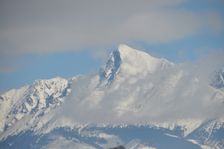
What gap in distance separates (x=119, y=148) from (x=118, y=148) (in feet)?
0.75

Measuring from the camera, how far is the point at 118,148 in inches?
6363

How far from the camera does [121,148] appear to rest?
161625 mm

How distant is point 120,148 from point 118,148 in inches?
15.1

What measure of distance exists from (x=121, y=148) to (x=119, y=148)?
40 centimetres

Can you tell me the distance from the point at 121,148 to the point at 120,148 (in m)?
0.19

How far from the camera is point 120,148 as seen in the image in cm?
16162

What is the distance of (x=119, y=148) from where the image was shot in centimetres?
16150

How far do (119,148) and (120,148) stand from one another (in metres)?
0.23
